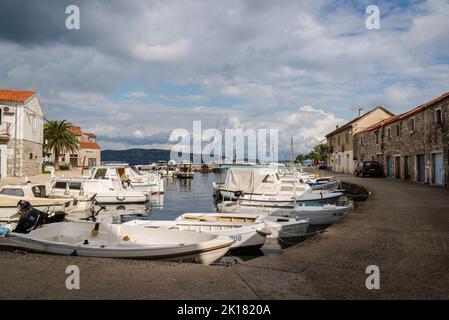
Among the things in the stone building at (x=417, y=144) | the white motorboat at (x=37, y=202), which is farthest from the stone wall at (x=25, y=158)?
the stone building at (x=417, y=144)

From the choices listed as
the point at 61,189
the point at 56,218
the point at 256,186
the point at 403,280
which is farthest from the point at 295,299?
the point at 61,189

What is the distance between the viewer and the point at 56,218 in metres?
19.2

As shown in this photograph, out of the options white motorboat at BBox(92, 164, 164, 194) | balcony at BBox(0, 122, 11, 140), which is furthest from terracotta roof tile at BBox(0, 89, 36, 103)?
white motorboat at BBox(92, 164, 164, 194)

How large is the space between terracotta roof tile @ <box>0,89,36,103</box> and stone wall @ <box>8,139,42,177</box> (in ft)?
14.0

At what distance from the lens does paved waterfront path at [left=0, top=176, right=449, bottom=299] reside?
5.10 meters

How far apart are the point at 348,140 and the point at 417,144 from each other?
2206 centimetres

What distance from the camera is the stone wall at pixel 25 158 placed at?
123 feet

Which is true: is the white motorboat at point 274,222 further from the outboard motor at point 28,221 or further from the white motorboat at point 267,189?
the outboard motor at point 28,221

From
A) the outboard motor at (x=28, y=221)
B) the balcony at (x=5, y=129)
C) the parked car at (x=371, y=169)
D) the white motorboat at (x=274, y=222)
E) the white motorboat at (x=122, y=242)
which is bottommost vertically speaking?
the white motorboat at (x=274, y=222)

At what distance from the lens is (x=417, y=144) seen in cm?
2895

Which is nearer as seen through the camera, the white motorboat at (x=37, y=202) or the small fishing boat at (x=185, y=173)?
the white motorboat at (x=37, y=202)

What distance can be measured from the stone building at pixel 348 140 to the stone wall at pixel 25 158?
39780mm
